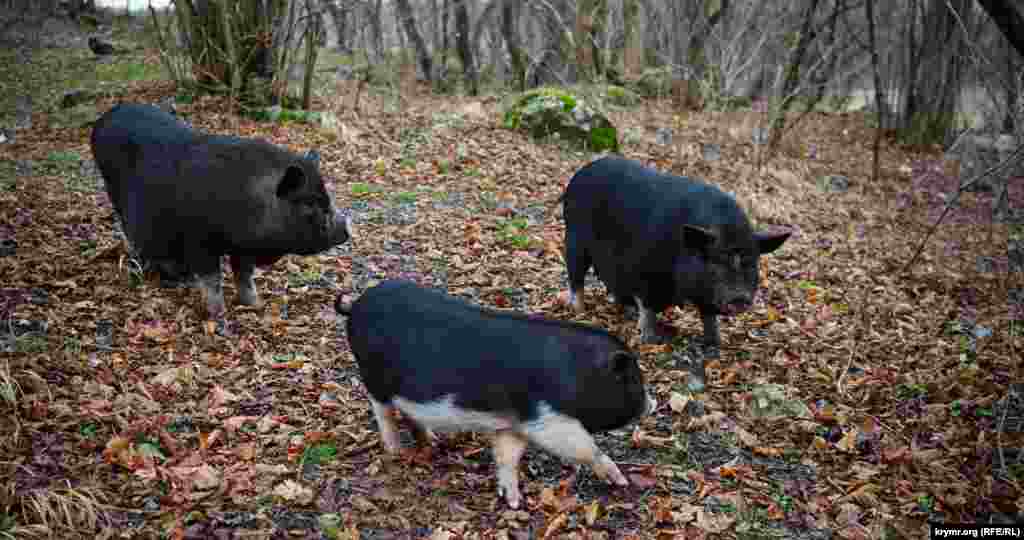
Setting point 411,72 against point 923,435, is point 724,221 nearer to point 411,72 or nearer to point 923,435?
point 923,435

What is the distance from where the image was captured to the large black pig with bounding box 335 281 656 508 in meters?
3.88

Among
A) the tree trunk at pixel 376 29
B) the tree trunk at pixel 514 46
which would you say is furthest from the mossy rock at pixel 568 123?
the tree trunk at pixel 514 46

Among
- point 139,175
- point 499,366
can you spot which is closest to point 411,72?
point 139,175

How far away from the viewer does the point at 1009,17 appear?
444cm

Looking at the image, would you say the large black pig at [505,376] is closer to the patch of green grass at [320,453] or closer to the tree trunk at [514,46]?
the patch of green grass at [320,453]

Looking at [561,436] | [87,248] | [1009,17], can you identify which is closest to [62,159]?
[87,248]

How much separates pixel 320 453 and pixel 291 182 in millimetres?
2058

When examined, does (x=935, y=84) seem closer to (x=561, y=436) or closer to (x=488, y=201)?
(x=488, y=201)

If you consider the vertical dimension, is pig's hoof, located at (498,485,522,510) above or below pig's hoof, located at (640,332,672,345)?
below

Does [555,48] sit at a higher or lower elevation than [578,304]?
higher

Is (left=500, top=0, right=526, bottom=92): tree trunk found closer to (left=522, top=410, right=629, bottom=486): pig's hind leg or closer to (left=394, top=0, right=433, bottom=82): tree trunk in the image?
(left=394, top=0, right=433, bottom=82): tree trunk

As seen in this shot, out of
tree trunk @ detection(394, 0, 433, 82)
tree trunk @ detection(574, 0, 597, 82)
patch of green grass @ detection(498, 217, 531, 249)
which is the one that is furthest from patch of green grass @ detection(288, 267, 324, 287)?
tree trunk @ detection(394, 0, 433, 82)

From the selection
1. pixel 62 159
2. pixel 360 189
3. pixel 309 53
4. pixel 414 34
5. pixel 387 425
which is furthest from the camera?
pixel 414 34

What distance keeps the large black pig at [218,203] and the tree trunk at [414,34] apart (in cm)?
1156
